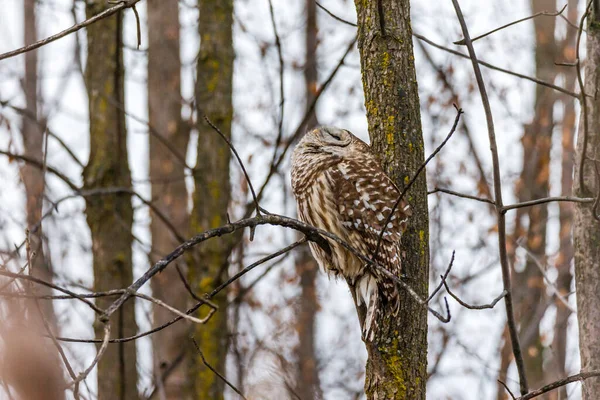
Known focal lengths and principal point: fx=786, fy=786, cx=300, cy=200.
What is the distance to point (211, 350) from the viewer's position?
20.7ft

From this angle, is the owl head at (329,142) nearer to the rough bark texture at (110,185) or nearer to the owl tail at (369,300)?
the owl tail at (369,300)

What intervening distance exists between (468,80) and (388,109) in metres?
8.46

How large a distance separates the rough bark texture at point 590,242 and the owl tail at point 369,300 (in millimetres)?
926

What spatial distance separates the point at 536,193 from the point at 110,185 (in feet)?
24.8

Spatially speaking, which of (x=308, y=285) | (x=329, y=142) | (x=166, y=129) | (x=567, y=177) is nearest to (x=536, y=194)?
(x=567, y=177)

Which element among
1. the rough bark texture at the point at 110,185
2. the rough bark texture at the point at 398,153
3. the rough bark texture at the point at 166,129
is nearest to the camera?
the rough bark texture at the point at 398,153

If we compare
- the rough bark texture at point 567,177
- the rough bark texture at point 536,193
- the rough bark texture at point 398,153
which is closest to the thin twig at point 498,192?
the rough bark texture at point 398,153

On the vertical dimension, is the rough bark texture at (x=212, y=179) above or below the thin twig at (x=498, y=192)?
above

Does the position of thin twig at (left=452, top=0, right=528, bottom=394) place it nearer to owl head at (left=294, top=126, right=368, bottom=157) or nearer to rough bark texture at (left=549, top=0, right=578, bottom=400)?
owl head at (left=294, top=126, right=368, bottom=157)

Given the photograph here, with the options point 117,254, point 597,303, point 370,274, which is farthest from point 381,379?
point 117,254

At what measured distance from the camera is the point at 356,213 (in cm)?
378

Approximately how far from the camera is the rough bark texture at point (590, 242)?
3.51m

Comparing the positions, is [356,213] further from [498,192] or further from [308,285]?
[308,285]

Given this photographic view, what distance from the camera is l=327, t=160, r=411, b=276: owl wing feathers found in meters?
3.49
